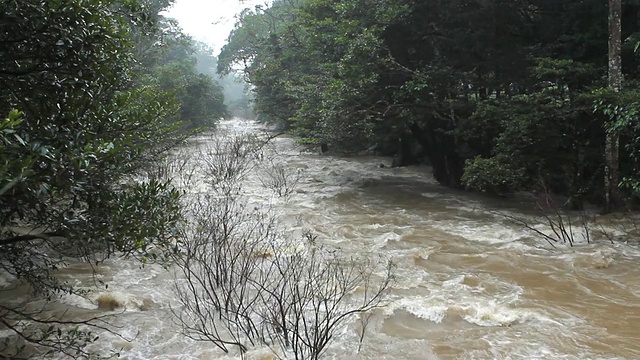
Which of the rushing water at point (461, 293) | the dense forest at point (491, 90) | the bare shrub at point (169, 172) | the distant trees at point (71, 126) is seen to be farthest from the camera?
the bare shrub at point (169, 172)

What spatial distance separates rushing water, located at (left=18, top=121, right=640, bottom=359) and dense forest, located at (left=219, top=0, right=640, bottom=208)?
1.46 metres

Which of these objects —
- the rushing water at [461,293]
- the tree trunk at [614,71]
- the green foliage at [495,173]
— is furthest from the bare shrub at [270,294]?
the tree trunk at [614,71]

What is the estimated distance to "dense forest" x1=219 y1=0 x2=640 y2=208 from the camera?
885cm

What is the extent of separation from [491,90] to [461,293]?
6536 millimetres

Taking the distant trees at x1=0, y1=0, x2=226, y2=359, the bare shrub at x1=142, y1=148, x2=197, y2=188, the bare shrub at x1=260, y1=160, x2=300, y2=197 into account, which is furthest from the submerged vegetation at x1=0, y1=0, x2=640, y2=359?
the bare shrub at x1=142, y1=148, x2=197, y2=188

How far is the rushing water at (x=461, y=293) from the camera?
4.79 meters

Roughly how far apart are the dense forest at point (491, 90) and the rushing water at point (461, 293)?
1.46 meters

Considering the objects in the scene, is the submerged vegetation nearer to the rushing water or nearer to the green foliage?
the green foliage

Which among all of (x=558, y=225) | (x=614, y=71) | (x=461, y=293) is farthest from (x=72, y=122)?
(x=614, y=71)

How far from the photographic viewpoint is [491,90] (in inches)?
439

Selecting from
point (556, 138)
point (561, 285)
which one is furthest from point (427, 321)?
point (556, 138)

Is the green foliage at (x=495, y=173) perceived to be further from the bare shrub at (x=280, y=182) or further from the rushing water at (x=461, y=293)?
the bare shrub at (x=280, y=182)

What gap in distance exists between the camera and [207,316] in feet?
17.4

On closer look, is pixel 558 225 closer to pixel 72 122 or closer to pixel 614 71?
pixel 614 71
